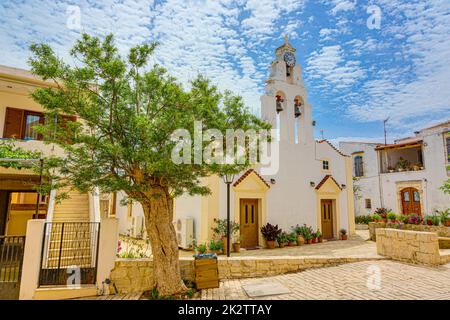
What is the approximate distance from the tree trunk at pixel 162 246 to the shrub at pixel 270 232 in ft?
19.9

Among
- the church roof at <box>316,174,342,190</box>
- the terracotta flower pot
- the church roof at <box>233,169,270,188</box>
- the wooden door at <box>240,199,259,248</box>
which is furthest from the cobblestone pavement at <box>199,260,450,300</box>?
the church roof at <box>316,174,342,190</box>

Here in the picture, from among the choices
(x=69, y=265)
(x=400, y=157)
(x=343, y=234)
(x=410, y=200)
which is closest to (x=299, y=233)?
(x=343, y=234)

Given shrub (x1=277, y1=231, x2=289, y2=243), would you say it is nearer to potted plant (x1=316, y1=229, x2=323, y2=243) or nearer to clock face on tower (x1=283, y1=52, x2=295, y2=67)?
potted plant (x1=316, y1=229, x2=323, y2=243)

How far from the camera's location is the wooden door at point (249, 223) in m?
12.2

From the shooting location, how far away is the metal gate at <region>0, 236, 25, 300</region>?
614 centimetres

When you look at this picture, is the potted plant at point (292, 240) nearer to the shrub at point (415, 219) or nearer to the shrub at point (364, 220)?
the shrub at point (415, 219)

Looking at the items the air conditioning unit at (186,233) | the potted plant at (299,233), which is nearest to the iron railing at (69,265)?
the air conditioning unit at (186,233)

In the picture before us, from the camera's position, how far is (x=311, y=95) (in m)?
14.8

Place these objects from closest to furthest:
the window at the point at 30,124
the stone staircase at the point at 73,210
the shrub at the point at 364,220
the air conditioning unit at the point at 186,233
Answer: the stone staircase at the point at 73,210
the air conditioning unit at the point at 186,233
the window at the point at 30,124
the shrub at the point at 364,220

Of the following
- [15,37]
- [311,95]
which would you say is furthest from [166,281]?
[311,95]

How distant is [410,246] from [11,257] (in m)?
11.2

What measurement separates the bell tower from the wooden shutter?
11002 millimetres

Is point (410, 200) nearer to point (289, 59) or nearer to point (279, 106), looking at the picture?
point (279, 106)

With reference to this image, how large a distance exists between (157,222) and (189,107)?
296 centimetres
